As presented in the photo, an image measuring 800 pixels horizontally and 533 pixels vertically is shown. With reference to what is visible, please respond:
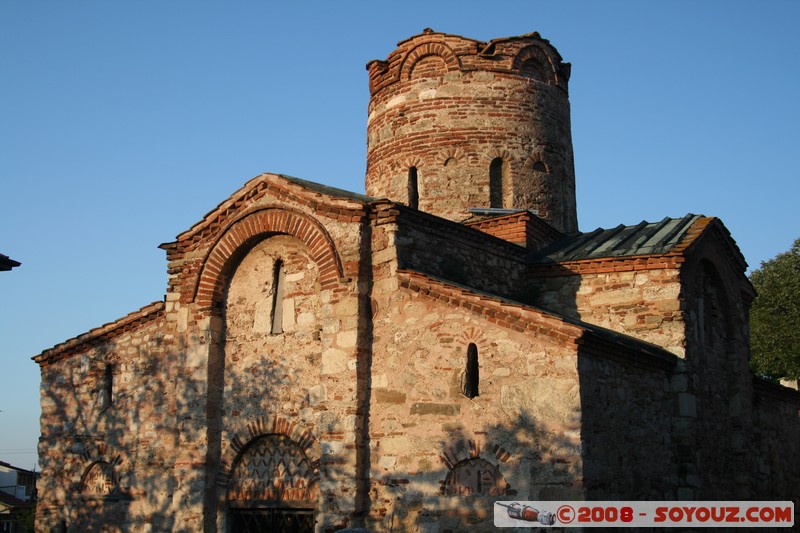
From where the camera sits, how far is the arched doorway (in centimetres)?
1157

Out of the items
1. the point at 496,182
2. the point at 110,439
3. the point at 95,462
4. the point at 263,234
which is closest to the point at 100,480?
the point at 95,462

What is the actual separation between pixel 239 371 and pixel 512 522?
14.7ft

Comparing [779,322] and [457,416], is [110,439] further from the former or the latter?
[779,322]

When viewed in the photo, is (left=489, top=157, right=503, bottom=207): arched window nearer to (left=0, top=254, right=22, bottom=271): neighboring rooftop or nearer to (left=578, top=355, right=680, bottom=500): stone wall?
(left=578, top=355, right=680, bottom=500): stone wall

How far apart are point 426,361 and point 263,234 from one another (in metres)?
3.22

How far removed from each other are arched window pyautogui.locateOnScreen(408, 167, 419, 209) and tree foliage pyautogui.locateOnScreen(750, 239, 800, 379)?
53.0ft

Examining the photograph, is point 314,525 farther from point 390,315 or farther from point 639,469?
point 639,469

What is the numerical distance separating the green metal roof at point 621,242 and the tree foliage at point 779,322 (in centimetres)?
1467

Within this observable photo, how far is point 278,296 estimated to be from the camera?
41.1 feet

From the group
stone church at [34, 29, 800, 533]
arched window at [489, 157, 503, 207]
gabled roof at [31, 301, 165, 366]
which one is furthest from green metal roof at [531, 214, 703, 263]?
gabled roof at [31, 301, 165, 366]

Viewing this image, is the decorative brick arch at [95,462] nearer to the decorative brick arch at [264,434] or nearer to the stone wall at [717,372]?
the decorative brick arch at [264,434]

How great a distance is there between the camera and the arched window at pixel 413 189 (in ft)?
53.2

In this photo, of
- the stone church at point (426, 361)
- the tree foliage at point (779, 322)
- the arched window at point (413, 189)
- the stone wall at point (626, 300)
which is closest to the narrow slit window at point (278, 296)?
the stone church at point (426, 361)

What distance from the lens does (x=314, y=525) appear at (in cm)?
1138
